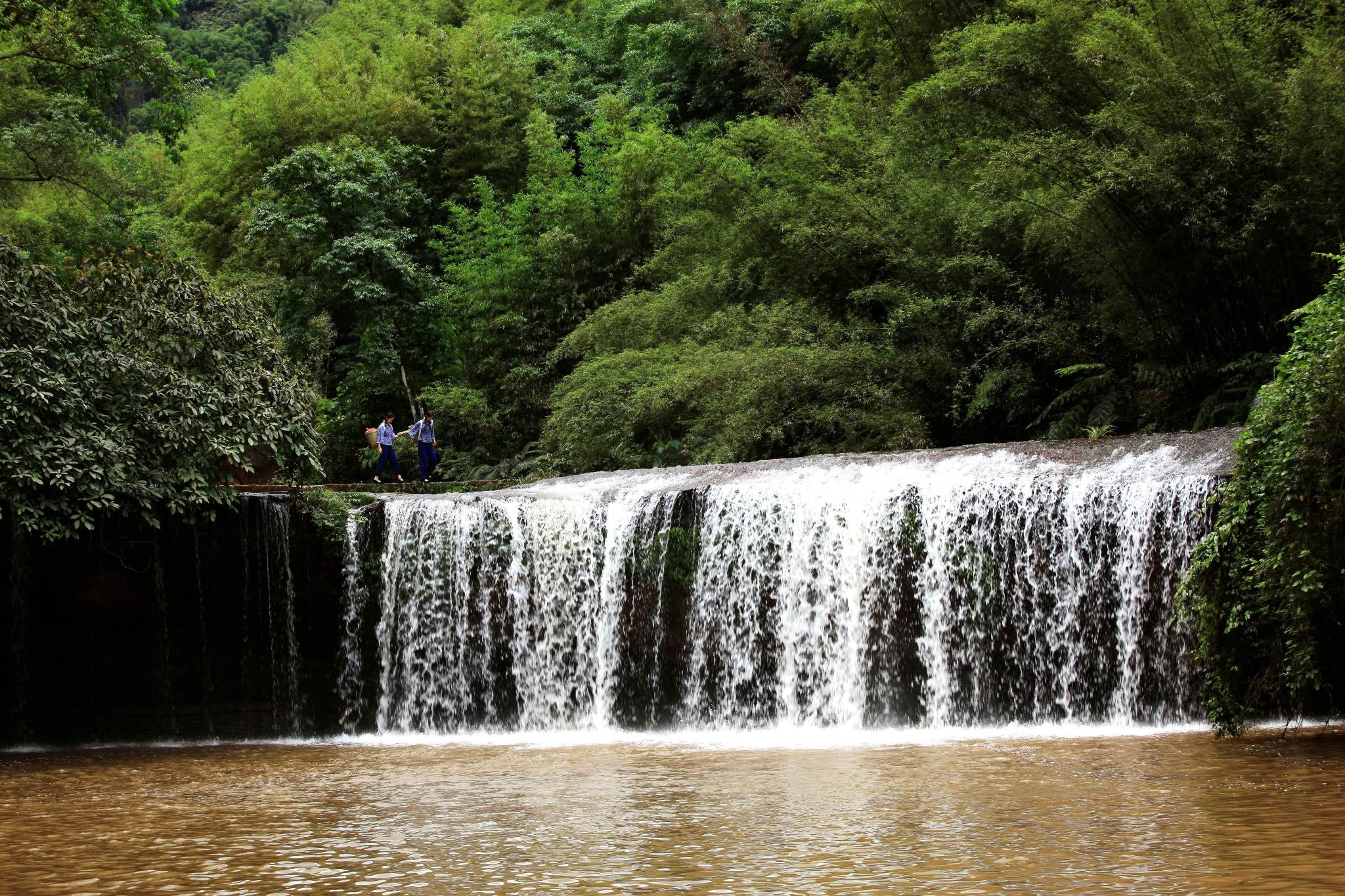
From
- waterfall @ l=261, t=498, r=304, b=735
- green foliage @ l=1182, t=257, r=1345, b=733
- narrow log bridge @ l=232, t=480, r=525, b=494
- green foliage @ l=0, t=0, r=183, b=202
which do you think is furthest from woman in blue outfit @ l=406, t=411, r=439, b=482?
green foliage @ l=1182, t=257, r=1345, b=733

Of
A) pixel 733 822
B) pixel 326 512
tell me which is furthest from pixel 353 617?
pixel 733 822

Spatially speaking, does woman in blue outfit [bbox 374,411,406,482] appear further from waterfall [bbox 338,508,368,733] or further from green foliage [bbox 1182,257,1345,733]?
green foliage [bbox 1182,257,1345,733]

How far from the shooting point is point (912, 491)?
11.4m

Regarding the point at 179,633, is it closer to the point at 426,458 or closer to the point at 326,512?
the point at 326,512

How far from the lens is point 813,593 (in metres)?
11.6

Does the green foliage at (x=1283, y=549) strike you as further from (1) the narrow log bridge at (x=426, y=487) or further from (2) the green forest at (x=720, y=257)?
(1) the narrow log bridge at (x=426, y=487)

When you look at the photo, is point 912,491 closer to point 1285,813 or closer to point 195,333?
point 1285,813

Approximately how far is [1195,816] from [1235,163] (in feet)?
28.6

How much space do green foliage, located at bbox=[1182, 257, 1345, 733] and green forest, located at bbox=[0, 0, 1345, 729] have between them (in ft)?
0.08

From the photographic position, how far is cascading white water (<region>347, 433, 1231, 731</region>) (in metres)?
10.3

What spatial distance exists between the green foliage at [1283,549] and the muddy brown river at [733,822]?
47cm

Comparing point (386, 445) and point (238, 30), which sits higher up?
point (238, 30)

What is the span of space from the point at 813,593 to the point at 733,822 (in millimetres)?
5735

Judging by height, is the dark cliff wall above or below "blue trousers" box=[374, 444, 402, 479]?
below
